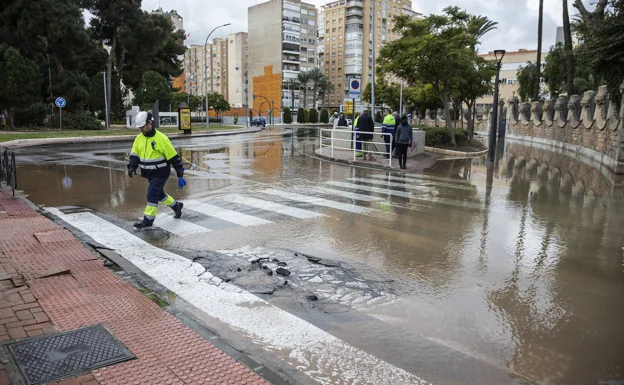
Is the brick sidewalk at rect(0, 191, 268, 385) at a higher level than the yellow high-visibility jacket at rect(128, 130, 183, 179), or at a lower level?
lower

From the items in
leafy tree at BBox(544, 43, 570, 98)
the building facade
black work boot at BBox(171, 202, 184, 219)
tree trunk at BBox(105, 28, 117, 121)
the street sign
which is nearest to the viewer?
black work boot at BBox(171, 202, 184, 219)

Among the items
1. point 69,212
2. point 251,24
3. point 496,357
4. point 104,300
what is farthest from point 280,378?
point 251,24

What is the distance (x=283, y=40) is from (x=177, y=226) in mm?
119322

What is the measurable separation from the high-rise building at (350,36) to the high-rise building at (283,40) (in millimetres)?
9856

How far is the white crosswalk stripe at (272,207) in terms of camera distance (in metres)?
8.94

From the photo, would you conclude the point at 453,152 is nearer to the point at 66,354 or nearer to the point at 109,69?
the point at 66,354

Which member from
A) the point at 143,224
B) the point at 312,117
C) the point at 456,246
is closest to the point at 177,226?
the point at 143,224

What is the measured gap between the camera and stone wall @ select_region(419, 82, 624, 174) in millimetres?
17125

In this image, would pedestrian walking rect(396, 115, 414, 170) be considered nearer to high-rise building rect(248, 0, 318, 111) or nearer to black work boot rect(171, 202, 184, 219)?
black work boot rect(171, 202, 184, 219)

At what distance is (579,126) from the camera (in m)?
24.2

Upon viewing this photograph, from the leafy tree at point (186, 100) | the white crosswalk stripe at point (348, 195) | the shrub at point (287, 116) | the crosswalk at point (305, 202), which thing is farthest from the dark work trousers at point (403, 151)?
the leafy tree at point (186, 100)

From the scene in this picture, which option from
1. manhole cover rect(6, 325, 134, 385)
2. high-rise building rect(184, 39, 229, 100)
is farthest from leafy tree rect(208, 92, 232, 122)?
manhole cover rect(6, 325, 134, 385)

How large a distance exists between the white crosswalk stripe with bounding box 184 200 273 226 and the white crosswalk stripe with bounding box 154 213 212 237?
636 mm

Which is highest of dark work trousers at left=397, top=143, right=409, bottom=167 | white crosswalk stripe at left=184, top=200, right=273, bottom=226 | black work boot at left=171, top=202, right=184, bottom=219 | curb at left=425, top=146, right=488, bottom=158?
dark work trousers at left=397, top=143, right=409, bottom=167
